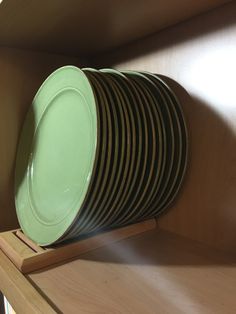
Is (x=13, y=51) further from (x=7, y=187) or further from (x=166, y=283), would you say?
(x=166, y=283)

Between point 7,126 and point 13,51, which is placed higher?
point 13,51

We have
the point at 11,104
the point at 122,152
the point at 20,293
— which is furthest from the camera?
the point at 11,104

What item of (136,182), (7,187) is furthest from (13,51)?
(136,182)

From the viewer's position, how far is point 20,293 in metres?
0.44

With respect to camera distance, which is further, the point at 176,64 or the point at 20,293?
the point at 176,64

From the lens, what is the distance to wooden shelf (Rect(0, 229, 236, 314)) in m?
0.41

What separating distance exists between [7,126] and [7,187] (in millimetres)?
147

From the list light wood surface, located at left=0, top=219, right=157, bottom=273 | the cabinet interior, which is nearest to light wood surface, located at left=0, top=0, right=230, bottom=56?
the cabinet interior

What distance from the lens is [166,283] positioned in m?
0.46

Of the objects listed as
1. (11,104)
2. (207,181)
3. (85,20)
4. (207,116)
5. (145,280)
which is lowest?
(145,280)

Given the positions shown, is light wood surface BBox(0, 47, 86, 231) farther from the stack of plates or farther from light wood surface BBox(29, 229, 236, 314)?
light wood surface BBox(29, 229, 236, 314)

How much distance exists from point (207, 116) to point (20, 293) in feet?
1.41

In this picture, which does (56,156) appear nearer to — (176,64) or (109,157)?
(109,157)

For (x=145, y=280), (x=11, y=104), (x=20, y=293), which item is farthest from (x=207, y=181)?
(x=11, y=104)
